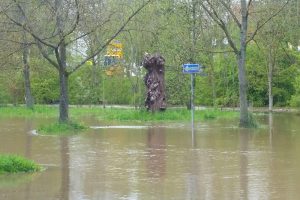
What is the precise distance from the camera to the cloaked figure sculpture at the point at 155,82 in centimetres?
3303

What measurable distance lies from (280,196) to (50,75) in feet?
155

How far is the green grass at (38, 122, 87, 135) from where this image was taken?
23.6m

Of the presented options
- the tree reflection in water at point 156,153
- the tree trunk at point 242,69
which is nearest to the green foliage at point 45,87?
the tree trunk at point 242,69

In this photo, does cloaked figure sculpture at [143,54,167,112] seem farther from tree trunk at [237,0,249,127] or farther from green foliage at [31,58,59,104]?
green foliage at [31,58,59,104]

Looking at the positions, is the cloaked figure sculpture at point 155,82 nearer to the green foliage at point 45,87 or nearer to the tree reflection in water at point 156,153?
the tree reflection in water at point 156,153

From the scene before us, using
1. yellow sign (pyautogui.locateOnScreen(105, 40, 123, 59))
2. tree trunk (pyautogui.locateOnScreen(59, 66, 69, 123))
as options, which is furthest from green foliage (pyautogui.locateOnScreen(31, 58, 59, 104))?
tree trunk (pyautogui.locateOnScreen(59, 66, 69, 123))

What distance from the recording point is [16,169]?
1305cm

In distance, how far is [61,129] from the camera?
2411 cm

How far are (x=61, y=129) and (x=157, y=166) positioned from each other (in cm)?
1058

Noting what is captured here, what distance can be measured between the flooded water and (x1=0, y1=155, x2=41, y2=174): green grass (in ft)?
1.01

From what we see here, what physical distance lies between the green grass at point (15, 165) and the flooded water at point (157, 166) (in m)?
0.31

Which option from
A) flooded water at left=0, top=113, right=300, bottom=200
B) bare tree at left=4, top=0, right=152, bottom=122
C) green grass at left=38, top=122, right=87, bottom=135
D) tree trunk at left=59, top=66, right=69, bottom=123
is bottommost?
flooded water at left=0, top=113, right=300, bottom=200

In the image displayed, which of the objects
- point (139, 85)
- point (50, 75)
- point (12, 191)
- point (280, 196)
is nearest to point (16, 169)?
point (12, 191)

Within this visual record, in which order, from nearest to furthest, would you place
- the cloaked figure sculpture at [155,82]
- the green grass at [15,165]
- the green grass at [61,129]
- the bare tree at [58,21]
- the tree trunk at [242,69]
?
the green grass at [15,165], the bare tree at [58,21], the green grass at [61,129], the tree trunk at [242,69], the cloaked figure sculpture at [155,82]
